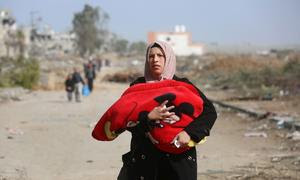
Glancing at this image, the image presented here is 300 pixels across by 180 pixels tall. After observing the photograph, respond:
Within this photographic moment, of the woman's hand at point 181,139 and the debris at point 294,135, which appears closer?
the woman's hand at point 181,139

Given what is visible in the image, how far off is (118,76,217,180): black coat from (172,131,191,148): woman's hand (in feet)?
0.12

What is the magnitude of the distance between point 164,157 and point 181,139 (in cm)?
19

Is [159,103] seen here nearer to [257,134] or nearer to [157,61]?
[157,61]

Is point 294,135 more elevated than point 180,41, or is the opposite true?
point 294,135

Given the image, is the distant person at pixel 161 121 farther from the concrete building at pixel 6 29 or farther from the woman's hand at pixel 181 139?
the concrete building at pixel 6 29

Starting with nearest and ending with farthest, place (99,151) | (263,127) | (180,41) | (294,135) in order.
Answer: (99,151)
(294,135)
(263,127)
(180,41)

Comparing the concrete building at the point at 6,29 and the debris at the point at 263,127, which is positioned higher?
the debris at the point at 263,127

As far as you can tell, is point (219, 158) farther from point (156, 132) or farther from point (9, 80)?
point (9, 80)

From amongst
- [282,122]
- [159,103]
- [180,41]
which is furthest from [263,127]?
[180,41]

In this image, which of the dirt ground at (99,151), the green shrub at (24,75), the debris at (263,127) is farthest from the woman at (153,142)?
the green shrub at (24,75)

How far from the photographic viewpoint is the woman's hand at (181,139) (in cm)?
335

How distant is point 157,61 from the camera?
3514 millimetres

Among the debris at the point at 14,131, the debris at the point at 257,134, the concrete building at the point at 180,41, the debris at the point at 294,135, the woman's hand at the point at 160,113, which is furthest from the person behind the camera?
the concrete building at the point at 180,41

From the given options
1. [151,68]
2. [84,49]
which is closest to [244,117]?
[151,68]
